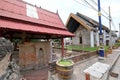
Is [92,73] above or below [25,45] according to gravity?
below

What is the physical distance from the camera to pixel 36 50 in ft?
30.1

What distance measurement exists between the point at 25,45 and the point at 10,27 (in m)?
2.82

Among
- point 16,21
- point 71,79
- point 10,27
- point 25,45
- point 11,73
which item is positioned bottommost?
point 71,79

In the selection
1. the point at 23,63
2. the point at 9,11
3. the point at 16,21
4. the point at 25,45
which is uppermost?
the point at 9,11

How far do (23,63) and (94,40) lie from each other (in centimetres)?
2077

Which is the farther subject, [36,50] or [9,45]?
[36,50]

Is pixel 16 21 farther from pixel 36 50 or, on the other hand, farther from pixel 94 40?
pixel 94 40

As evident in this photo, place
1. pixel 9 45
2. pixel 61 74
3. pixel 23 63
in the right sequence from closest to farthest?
pixel 9 45 < pixel 61 74 < pixel 23 63

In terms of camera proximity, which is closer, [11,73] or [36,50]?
[11,73]

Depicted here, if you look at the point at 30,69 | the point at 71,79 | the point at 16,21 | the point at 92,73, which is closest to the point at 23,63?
the point at 30,69

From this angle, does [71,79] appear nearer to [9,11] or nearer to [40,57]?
[40,57]

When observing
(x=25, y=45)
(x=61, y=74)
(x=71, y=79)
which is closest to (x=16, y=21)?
(x=25, y=45)

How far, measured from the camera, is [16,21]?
703cm

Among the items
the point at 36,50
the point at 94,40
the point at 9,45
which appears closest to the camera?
the point at 9,45
